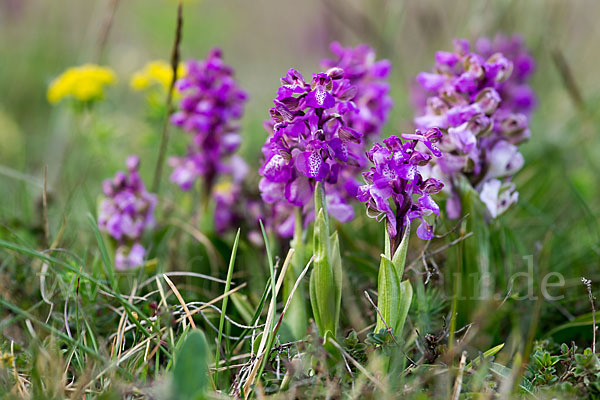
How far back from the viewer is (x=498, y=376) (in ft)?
4.88

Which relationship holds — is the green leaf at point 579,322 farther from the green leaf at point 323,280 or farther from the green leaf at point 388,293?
the green leaf at point 323,280

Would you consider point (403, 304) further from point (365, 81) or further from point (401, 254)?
point (365, 81)

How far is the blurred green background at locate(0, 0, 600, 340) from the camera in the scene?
261 cm

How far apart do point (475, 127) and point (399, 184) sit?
1.96ft

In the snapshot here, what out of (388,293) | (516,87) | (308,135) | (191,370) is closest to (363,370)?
(388,293)

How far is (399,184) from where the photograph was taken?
5.00 ft

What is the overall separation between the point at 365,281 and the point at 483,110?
81cm

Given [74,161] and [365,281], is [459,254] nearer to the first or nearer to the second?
[365,281]

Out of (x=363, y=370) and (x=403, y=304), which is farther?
(x=403, y=304)

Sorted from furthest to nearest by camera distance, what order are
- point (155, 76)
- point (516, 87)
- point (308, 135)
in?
1. point (516, 87)
2. point (155, 76)
3. point (308, 135)

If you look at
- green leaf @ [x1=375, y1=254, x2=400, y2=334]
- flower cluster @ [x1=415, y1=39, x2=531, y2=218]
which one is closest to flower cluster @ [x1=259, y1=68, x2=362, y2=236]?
green leaf @ [x1=375, y1=254, x2=400, y2=334]

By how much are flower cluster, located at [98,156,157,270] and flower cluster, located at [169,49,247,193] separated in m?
0.26

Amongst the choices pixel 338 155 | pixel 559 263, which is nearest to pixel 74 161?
pixel 338 155

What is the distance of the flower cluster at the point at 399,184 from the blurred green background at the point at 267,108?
0.75m
